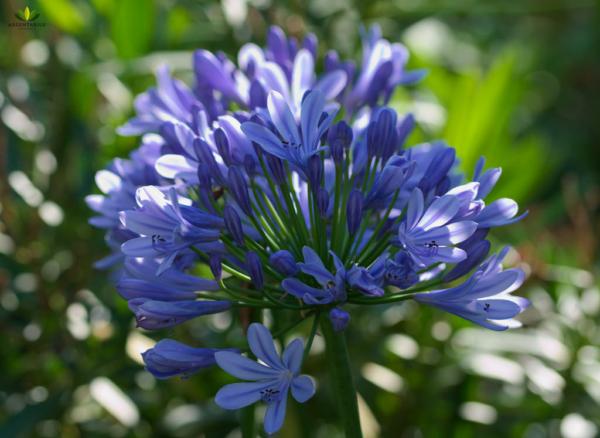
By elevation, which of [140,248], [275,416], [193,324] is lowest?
[193,324]

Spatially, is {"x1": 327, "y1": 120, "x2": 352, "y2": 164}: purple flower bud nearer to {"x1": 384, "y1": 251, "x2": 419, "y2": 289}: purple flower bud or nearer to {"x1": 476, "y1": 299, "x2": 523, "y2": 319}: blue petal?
{"x1": 384, "y1": 251, "x2": 419, "y2": 289}: purple flower bud

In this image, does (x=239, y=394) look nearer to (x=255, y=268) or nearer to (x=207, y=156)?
(x=255, y=268)

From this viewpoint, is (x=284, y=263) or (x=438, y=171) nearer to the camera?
(x=284, y=263)

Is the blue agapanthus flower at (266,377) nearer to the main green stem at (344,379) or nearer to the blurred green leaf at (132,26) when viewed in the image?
the main green stem at (344,379)

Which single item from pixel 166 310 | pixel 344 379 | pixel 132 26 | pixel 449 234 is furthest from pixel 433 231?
pixel 132 26

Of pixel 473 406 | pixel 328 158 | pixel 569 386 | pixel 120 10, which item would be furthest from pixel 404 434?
pixel 120 10

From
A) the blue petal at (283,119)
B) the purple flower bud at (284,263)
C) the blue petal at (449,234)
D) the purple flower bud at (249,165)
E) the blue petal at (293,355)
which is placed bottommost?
the blue petal at (293,355)

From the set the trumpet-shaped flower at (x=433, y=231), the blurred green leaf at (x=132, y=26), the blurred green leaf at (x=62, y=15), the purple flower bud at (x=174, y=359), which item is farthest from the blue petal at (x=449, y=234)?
the blurred green leaf at (x=62, y=15)

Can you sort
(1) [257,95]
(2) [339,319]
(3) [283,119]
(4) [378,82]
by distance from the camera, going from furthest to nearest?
(4) [378,82] < (1) [257,95] < (3) [283,119] < (2) [339,319]
